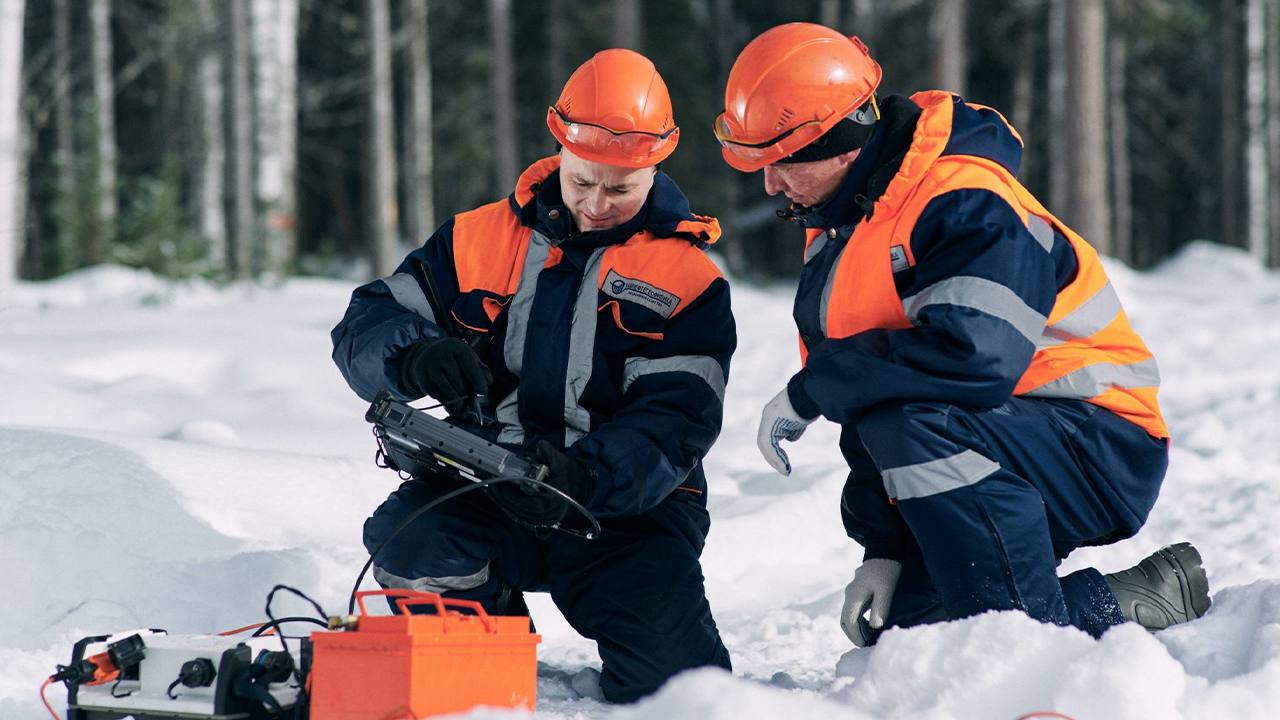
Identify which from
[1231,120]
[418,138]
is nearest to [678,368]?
[418,138]

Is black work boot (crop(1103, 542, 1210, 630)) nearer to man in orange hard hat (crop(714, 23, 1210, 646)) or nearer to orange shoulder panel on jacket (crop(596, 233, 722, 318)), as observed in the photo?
man in orange hard hat (crop(714, 23, 1210, 646))

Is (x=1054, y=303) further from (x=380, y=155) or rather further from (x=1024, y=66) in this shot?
(x=1024, y=66)

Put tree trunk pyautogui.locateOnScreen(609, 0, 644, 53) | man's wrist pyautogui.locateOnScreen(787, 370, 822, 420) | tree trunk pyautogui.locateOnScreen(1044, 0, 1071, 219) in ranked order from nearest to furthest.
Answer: man's wrist pyautogui.locateOnScreen(787, 370, 822, 420) → tree trunk pyautogui.locateOnScreen(609, 0, 644, 53) → tree trunk pyautogui.locateOnScreen(1044, 0, 1071, 219)

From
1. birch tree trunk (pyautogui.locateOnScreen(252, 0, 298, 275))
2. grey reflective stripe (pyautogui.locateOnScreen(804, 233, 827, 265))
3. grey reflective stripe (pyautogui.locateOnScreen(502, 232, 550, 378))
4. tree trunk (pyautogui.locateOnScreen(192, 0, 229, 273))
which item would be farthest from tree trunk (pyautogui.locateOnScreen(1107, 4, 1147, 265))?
grey reflective stripe (pyautogui.locateOnScreen(502, 232, 550, 378))

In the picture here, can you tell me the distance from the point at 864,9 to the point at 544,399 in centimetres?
1957

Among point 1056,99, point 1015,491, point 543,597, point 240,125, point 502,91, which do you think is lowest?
point 1056,99

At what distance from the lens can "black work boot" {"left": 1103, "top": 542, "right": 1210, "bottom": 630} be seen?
2.89m

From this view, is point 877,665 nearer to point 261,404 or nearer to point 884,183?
point 884,183

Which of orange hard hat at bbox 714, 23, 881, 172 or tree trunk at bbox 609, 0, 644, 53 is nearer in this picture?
orange hard hat at bbox 714, 23, 881, 172

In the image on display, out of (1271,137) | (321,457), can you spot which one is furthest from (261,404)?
(1271,137)

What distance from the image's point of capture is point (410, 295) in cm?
324

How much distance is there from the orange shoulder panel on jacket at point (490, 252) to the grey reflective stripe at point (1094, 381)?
4.26ft

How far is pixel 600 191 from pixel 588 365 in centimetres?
43

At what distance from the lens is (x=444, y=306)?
3271 millimetres
